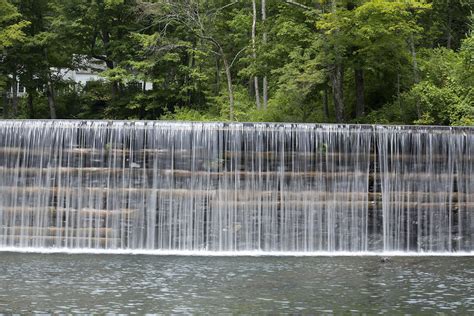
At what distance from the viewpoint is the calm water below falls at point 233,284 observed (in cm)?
1344

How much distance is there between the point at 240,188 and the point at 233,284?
230 inches

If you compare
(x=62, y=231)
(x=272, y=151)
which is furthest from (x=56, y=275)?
(x=272, y=151)

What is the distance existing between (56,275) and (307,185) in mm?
8200

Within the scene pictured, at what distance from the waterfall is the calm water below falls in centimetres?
125

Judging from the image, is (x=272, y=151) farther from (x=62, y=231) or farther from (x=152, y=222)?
(x=62, y=231)

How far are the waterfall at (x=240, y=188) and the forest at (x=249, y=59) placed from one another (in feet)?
15.1

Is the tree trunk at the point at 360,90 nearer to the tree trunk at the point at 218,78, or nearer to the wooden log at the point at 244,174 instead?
the wooden log at the point at 244,174

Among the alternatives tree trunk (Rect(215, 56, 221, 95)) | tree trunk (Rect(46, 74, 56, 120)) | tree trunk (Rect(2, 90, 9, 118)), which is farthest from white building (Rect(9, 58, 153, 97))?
tree trunk (Rect(215, 56, 221, 95))

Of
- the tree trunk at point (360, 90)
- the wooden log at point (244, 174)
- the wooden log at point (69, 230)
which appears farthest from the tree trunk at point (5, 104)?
the tree trunk at point (360, 90)

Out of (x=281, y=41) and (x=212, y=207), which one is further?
(x=281, y=41)

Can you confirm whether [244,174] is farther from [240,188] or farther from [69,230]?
[69,230]

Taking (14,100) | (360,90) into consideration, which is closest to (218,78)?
(14,100)

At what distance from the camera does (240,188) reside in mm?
21125

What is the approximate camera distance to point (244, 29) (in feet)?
127
